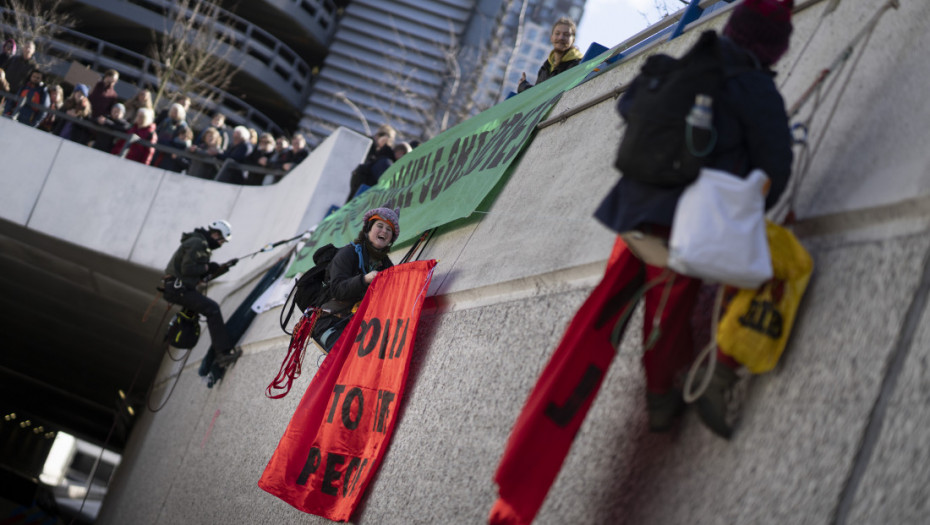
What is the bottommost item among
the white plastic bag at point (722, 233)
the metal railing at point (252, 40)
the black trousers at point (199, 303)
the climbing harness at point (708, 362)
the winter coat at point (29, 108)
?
the black trousers at point (199, 303)

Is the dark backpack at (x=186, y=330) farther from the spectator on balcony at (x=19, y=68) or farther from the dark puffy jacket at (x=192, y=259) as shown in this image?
the spectator on balcony at (x=19, y=68)

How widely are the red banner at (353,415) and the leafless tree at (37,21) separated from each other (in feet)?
84.4

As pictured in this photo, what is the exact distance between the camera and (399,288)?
5410 millimetres

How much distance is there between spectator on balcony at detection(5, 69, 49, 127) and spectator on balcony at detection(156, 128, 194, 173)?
2.31 m

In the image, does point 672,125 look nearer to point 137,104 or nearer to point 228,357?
point 228,357

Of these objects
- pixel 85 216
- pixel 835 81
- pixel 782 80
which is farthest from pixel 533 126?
pixel 85 216

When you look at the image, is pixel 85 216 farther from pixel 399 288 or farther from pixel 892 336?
pixel 892 336

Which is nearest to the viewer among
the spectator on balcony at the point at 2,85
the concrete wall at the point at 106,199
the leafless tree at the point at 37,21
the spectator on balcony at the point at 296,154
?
the spectator on balcony at the point at 296,154

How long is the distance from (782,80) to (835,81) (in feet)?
1.58

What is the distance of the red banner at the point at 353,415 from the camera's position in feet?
16.6

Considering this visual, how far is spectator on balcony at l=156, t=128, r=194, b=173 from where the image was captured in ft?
54.2

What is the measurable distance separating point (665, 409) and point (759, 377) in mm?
310

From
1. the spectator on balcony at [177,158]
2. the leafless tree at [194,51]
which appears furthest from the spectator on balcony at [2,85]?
the leafless tree at [194,51]

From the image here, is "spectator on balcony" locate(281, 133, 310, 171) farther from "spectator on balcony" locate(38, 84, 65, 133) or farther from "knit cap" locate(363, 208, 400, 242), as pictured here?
"knit cap" locate(363, 208, 400, 242)
